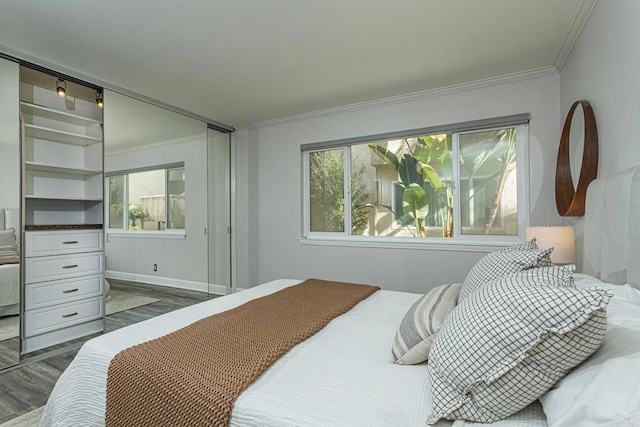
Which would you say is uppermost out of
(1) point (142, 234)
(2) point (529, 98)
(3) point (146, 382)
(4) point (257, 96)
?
(4) point (257, 96)

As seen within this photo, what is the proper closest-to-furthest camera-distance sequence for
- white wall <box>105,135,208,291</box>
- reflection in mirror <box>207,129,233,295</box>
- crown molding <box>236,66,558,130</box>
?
crown molding <box>236,66,558,130</box>
white wall <box>105,135,208,291</box>
reflection in mirror <box>207,129,233,295</box>

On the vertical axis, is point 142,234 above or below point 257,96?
below

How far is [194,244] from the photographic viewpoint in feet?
14.7

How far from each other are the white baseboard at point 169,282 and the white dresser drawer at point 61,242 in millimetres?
327

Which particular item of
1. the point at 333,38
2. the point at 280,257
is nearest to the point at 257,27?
the point at 333,38

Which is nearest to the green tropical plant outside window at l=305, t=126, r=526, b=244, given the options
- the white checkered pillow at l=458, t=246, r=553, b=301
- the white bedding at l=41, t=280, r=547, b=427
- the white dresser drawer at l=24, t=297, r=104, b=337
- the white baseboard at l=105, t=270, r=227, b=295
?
the white baseboard at l=105, t=270, r=227, b=295

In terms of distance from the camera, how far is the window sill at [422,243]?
10.7 feet

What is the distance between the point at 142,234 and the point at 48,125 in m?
1.37

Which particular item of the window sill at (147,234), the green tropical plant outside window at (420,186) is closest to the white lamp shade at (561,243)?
the green tropical plant outside window at (420,186)

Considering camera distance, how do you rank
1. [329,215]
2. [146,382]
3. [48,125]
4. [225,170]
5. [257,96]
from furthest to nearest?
[225,170] < [329,215] < [257,96] < [48,125] < [146,382]

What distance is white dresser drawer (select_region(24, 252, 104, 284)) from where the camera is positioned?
9.00ft

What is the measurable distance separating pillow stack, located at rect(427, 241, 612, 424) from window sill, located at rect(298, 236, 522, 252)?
236 cm

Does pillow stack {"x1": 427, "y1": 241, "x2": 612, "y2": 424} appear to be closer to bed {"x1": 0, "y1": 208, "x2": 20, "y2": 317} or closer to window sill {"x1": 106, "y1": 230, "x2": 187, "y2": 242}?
bed {"x1": 0, "y1": 208, "x2": 20, "y2": 317}

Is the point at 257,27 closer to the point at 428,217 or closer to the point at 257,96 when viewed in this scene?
the point at 257,96
